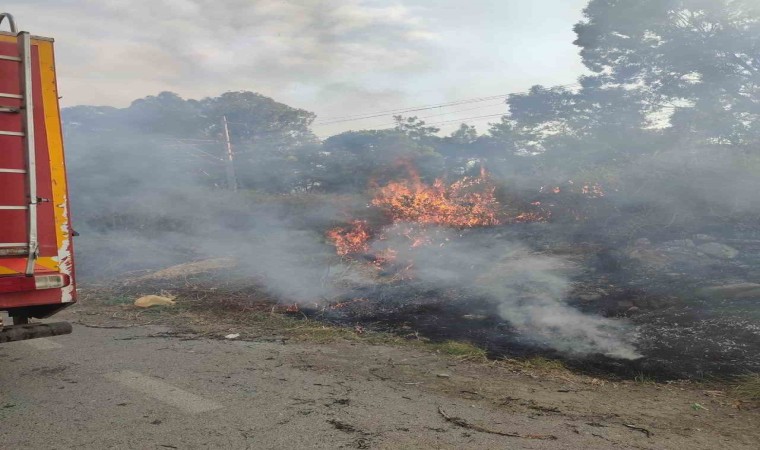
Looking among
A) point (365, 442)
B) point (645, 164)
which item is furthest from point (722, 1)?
point (365, 442)

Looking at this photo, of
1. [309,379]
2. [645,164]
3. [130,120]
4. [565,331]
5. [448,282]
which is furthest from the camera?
[130,120]

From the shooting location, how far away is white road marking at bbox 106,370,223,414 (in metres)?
3.98

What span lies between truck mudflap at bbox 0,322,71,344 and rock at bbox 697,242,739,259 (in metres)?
9.51

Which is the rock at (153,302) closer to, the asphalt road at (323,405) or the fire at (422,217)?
the asphalt road at (323,405)

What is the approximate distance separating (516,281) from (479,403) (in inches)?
172

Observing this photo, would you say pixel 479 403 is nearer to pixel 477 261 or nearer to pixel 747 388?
pixel 747 388

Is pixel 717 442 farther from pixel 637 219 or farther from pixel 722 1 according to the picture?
pixel 722 1

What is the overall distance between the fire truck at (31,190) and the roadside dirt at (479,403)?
75.0 inches

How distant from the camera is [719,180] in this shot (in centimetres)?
1153

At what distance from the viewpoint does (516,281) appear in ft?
27.0

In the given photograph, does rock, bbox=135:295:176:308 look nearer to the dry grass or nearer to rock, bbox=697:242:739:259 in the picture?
the dry grass

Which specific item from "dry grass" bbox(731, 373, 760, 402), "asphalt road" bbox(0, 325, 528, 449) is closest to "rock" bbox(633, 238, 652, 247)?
"dry grass" bbox(731, 373, 760, 402)

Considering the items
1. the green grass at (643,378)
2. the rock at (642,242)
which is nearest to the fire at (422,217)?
the rock at (642,242)

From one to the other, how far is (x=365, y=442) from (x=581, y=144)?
2337 cm
